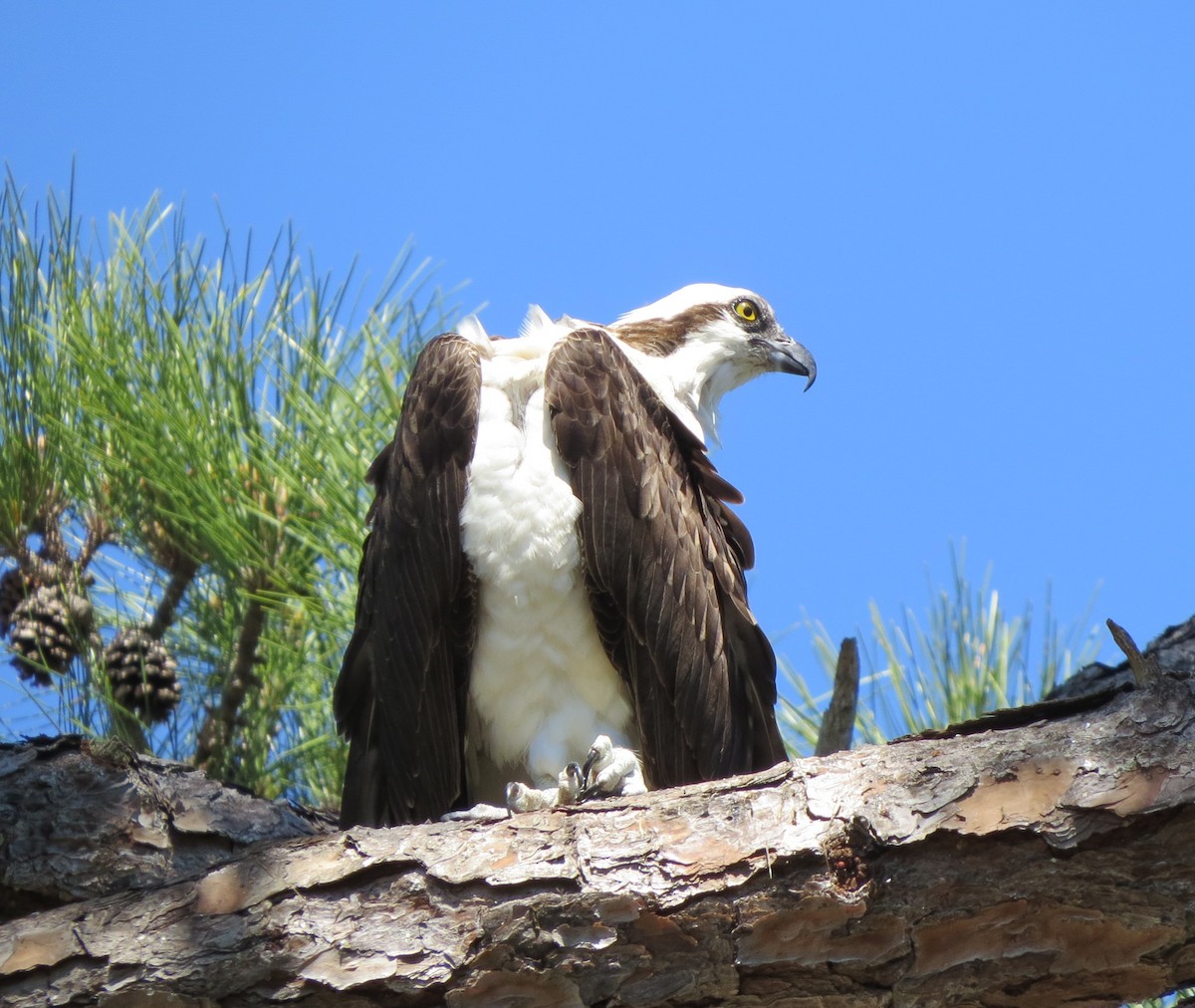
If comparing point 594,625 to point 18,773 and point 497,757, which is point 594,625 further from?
point 18,773

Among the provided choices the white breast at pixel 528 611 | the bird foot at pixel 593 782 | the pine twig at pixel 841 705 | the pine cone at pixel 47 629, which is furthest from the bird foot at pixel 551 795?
the pine cone at pixel 47 629

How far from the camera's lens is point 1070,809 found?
2.66 metres

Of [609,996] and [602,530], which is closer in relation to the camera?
[609,996]

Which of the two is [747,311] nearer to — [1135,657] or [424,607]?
[424,607]

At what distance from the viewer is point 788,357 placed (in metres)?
5.49

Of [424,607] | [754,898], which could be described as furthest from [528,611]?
[754,898]

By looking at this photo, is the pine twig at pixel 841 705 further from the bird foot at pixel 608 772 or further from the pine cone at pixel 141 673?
the pine cone at pixel 141 673

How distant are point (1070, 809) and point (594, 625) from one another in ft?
5.97

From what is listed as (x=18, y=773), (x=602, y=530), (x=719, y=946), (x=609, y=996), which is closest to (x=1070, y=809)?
(x=719, y=946)

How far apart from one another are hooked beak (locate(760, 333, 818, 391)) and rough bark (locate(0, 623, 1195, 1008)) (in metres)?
2.70

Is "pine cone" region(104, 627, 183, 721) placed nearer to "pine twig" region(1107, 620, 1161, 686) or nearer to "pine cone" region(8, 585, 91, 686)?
"pine cone" region(8, 585, 91, 686)

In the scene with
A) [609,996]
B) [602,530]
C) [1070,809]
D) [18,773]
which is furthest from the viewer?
[602,530]

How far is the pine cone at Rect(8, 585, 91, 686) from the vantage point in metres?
4.94

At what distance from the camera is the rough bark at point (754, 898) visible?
2678mm
